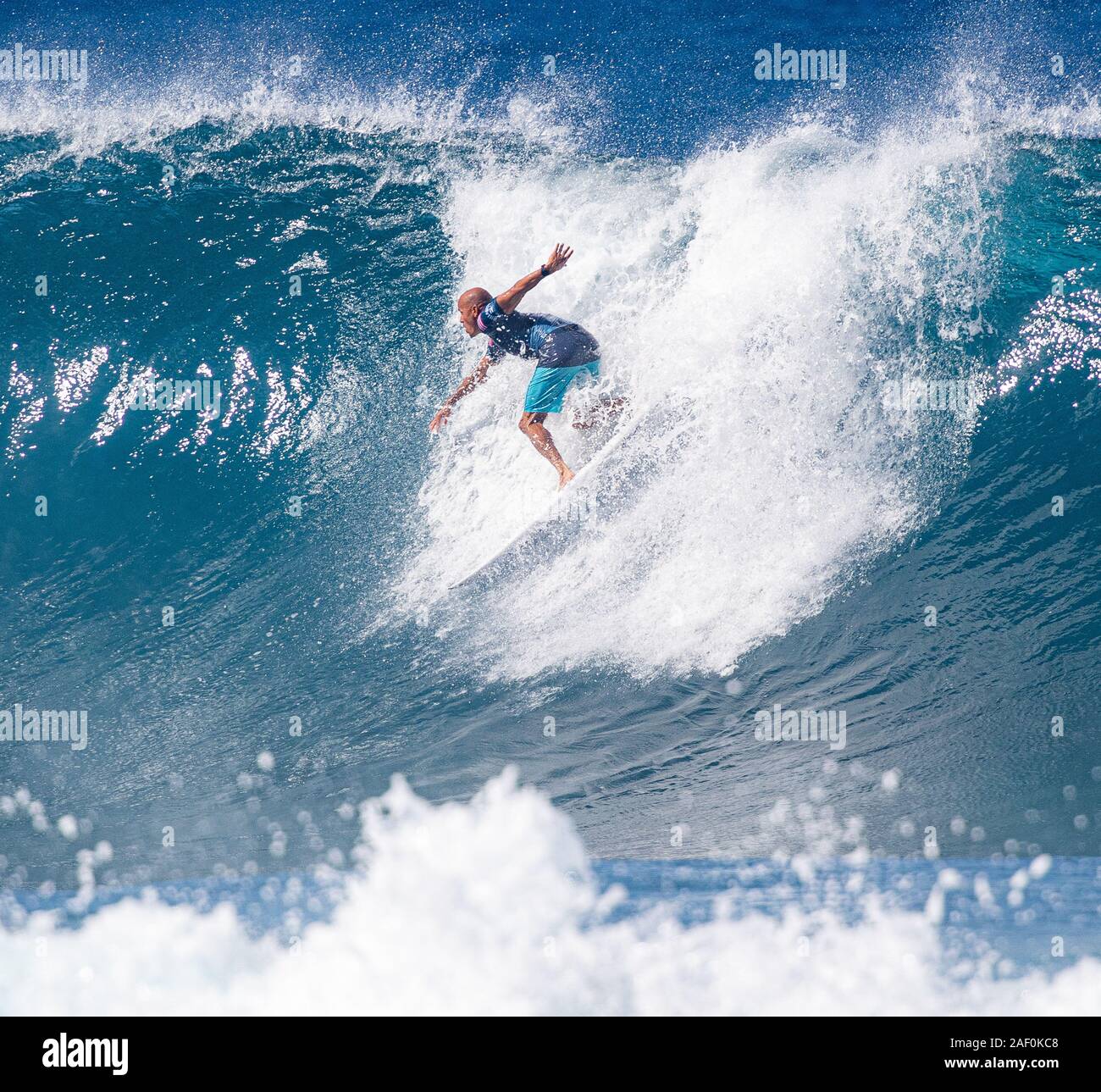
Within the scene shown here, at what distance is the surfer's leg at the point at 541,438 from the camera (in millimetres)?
5930

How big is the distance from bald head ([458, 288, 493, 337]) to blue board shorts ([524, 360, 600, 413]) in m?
0.45

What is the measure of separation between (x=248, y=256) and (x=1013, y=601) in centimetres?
546

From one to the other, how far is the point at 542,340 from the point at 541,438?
0.56m

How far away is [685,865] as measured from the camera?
6.02 m

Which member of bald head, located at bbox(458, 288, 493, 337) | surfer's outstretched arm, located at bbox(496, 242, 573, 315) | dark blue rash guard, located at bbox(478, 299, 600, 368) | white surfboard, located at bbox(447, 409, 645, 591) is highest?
surfer's outstretched arm, located at bbox(496, 242, 573, 315)

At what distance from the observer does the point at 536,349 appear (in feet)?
19.1

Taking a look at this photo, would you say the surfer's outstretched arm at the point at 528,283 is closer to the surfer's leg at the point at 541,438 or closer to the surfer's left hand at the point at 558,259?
the surfer's left hand at the point at 558,259

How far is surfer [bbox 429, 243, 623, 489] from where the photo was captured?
5668 mm

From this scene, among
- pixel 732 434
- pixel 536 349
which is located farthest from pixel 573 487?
pixel 732 434

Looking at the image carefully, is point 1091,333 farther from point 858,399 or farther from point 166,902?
point 166,902

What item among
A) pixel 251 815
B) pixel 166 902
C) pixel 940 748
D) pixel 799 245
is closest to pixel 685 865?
pixel 940 748

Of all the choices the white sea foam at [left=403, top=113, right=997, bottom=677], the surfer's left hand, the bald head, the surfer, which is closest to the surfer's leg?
the surfer

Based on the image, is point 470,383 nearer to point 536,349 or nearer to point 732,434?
point 536,349

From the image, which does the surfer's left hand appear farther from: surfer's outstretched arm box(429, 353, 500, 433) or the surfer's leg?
the surfer's leg
